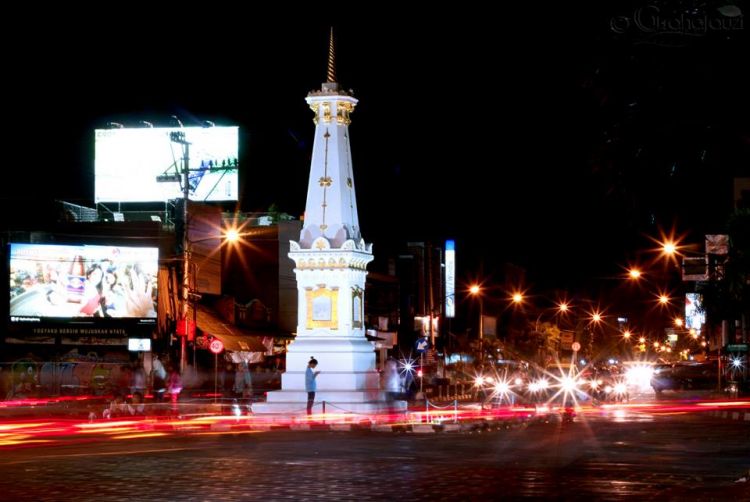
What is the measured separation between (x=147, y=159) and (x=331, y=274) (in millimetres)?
29231

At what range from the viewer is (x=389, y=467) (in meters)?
18.1

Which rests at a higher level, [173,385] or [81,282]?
[81,282]

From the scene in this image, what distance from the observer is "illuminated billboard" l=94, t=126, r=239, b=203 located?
2571 inches

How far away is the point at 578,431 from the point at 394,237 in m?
62.6

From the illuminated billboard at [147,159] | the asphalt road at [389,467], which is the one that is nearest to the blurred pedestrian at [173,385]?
the asphalt road at [389,467]

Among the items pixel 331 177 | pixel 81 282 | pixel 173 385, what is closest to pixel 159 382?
pixel 173 385

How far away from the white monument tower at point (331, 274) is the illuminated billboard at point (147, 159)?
26.5 metres

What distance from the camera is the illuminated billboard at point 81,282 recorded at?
53.1 metres

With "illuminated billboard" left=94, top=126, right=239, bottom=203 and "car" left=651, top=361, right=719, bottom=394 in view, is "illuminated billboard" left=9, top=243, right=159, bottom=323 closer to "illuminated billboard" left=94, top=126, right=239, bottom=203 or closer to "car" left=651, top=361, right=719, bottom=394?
"illuminated billboard" left=94, top=126, right=239, bottom=203

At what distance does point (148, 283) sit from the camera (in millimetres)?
54094

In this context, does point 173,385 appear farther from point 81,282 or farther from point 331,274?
point 81,282

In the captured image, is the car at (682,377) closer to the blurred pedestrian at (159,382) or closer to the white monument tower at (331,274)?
the white monument tower at (331,274)

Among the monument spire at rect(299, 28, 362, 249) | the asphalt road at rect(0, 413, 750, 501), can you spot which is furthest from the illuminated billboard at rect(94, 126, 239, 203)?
the asphalt road at rect(0, 413, 750, 501)

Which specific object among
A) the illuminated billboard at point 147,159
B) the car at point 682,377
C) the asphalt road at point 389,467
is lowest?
the asphalt road at point 389,467
